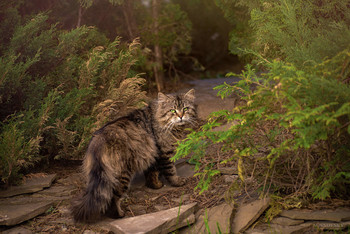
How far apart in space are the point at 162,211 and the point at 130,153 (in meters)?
0.77

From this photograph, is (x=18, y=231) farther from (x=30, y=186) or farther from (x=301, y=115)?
(x=301, y=115)

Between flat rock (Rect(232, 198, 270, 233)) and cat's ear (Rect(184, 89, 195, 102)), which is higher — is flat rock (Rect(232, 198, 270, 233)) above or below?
below

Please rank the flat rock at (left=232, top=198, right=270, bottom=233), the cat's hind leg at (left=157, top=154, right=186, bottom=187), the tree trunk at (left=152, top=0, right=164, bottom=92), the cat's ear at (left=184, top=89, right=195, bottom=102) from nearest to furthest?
the flat rock at (left=232, top=198, right=270, bottom=233), the cat's hind leg at (left=157, top=154, right=186, bottom=187), the cat's ear at (left=184, top=89, right=195, bottom=102), the tree trunk at (left=152, top=0, right=164, bottom=92)

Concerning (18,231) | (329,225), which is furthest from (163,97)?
(329,225)

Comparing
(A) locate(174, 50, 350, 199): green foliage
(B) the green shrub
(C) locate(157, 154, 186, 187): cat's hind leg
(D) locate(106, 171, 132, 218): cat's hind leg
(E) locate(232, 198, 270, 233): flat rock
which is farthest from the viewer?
(C) locate(157, 154, 186, 187): cat's hind leg

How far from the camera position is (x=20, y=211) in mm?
4004

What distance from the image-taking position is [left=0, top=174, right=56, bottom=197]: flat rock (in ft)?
14.3

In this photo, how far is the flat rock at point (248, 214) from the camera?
347cm

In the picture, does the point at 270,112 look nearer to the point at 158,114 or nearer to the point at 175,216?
the point at 175,216

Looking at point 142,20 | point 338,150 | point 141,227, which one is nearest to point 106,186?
point 141,227

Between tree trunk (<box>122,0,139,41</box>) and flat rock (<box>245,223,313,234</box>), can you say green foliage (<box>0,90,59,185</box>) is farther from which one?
tree trunk (<box>122,0,139,41</box>)

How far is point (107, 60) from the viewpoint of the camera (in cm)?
614

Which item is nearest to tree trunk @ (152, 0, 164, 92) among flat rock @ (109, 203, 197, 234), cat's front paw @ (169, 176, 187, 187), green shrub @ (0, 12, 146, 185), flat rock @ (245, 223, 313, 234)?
green shrub @ (0, 12, 146, 185)

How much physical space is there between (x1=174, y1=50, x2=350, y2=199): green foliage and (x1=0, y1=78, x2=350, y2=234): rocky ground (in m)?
0.27
